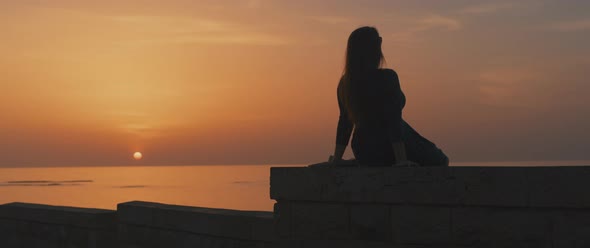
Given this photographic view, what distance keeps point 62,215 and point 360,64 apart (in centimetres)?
641

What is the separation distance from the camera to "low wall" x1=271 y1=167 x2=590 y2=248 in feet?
16.8

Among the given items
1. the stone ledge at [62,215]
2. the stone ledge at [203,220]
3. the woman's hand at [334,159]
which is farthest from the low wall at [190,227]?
the woman's hand at [334,159]

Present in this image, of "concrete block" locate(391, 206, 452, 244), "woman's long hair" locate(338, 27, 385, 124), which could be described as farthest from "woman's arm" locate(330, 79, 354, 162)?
"concrete block" locate(391, 206, 452, 244)

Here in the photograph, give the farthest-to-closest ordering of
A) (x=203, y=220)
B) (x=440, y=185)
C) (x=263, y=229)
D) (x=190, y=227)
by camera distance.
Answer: (x=190, y=227) < (x=203, y=220) < (x=263, y=229) < (x=440, y=185)

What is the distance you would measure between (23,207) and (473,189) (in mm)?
8694

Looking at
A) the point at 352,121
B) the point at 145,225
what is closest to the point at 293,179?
the point at 352,121

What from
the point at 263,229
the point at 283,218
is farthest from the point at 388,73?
the point at 263,229

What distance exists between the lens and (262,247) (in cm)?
753

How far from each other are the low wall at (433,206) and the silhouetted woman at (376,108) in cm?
41

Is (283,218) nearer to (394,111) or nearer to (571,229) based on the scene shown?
(394,111)

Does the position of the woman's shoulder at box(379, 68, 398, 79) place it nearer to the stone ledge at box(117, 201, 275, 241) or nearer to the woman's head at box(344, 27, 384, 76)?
the woman's head at box(344, 27, 384, 76)

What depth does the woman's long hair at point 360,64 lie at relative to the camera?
6.13 m

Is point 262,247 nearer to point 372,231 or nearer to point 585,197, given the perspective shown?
point 372,231

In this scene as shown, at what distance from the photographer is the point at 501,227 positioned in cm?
528
